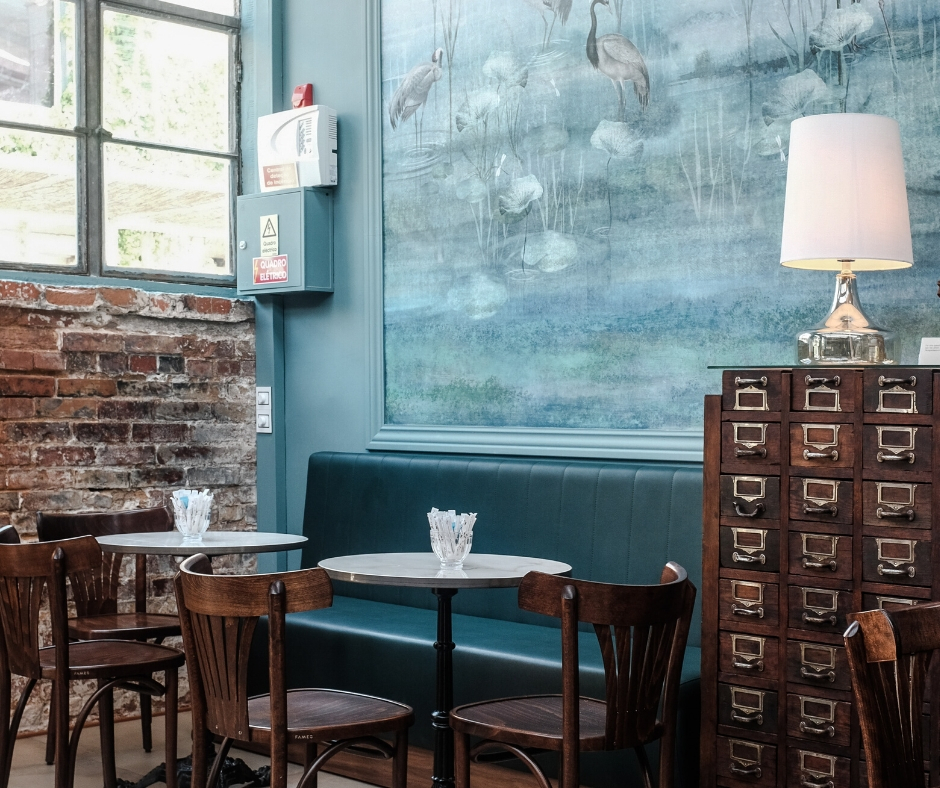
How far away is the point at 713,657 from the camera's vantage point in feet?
9.86

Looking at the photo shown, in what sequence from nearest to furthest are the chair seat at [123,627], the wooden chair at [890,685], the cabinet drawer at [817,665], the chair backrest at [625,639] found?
the wooden chair at [890,685], the chair backrest at [625,639], the cabinet drawer at [817,665], the chair seat at [123,627]

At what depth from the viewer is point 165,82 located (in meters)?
4.95

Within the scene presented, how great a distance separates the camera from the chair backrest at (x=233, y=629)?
245 centimetres

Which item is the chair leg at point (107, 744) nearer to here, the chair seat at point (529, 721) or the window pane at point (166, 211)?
the chair seat at point (529, 721)

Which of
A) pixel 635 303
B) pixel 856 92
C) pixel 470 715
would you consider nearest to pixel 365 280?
pixel 635 303

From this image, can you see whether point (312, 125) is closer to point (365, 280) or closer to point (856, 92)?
point (365, 280)

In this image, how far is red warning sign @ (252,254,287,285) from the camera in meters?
4.75

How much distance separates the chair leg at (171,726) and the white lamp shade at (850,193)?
1.94 metres

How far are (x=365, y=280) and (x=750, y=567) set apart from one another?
7.27ft

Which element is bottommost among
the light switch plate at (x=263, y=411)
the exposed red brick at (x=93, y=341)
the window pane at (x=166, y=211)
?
the light switch plate at (x=263, y=411)

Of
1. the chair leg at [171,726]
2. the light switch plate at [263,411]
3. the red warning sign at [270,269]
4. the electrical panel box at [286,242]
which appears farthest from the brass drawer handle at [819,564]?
the light switch plate at [263,411]

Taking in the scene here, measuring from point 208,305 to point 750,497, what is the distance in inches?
105

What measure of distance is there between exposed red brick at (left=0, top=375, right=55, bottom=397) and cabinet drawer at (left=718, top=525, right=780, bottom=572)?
260 cm

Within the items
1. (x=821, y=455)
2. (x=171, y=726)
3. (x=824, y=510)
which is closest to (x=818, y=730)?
(x=824, y=510)
